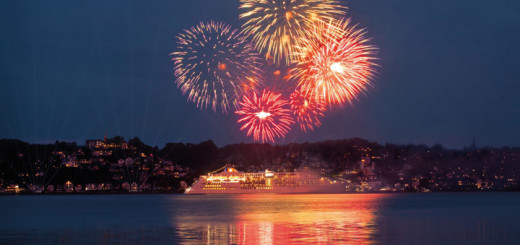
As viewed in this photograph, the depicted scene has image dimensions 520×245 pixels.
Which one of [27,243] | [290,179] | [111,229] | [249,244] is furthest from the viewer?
[290,179]

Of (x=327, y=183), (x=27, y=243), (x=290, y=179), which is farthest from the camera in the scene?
(x=327, y=183)

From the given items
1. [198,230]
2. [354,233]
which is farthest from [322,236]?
A: [198,230]

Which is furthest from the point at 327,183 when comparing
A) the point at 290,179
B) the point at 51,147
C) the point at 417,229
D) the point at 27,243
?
the point at 27,243

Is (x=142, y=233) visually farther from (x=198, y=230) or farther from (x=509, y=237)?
(x=509, y=237)

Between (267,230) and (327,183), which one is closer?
(267,230)

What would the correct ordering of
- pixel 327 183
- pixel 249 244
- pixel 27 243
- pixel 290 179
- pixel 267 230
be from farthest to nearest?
pixel 327 183 < pixel 290 179 < pixel 267 230 < pixel 27 243 < pixel 249 244

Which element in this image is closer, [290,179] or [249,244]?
[249,244]

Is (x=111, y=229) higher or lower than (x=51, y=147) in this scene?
lower

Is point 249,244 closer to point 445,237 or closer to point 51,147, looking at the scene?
point 445,237

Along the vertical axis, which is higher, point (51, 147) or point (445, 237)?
point (51, 147)
